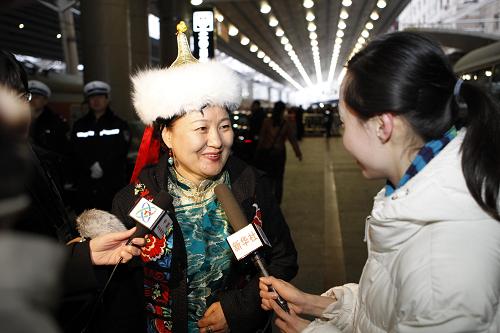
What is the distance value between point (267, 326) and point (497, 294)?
1483 millimetres

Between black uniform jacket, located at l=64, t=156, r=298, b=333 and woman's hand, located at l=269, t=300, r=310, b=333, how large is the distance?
1.35ft

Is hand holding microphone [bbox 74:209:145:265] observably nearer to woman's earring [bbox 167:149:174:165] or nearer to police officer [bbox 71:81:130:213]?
woman's earring [bbox 167:149:174:165]

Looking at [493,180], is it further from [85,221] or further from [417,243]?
[85,221]

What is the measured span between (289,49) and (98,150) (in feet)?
109

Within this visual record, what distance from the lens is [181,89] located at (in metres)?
2.19

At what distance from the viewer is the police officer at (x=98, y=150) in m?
5.71

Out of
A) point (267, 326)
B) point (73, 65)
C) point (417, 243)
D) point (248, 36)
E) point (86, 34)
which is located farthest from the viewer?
point (248, 36)

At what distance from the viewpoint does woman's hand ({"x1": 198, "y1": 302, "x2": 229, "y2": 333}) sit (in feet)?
6.69

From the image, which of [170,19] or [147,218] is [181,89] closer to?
[147,218]

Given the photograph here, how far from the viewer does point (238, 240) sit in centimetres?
177

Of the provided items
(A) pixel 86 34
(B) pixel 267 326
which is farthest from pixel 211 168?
(A) pixel 86 34

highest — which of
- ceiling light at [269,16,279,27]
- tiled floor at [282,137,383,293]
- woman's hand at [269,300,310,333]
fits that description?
ceiling light at [269,16,279,27]

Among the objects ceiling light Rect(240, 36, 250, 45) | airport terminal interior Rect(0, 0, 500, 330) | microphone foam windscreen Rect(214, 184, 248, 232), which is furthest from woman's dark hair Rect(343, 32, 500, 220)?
ceiling light Rect(240, 36, 250, 45)

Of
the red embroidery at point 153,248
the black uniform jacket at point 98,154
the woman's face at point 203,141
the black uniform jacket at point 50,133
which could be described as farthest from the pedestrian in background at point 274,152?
the red embroidery at point 153,248
